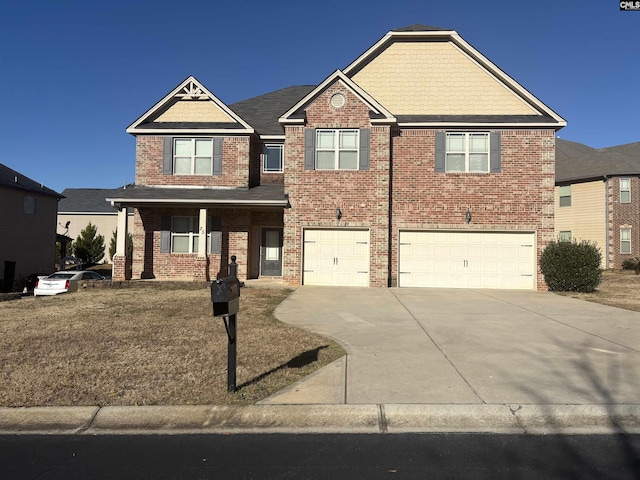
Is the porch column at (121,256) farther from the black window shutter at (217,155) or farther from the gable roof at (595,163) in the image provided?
the gable roof at (595,163)

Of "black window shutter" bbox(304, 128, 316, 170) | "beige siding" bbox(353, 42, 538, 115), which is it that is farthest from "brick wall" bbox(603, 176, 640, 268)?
"black window shutter" bbox(304, 128, 316, 170)

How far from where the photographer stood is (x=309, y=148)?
1600 centimetres

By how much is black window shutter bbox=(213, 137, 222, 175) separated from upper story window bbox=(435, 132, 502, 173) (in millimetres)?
8224

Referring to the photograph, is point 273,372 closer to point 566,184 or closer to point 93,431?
point 93,431

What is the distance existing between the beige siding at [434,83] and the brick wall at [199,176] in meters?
5.39

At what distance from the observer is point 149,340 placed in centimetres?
725

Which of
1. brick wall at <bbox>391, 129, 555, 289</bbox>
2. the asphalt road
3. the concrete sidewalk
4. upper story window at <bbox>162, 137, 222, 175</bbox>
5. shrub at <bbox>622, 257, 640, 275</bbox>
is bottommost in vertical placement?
the asphalt road

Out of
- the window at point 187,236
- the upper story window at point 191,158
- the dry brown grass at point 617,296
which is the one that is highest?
the upper story window at point 191,158

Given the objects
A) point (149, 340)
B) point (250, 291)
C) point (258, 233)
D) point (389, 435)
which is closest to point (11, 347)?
point (149, 340)

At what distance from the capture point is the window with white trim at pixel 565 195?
97.7 feet

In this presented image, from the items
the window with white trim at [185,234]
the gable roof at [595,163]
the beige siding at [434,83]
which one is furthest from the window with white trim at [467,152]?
the gable roof at [595,163]

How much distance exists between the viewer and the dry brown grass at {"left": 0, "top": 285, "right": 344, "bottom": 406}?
4863 millimetres

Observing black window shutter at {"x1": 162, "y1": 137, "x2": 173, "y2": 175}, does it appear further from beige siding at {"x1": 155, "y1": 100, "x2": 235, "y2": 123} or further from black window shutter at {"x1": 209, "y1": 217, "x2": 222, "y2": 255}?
black window shutter at {"x1": 209, "y1": 217, "x2": 222, "y2": 255}

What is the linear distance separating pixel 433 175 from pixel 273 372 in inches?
478
